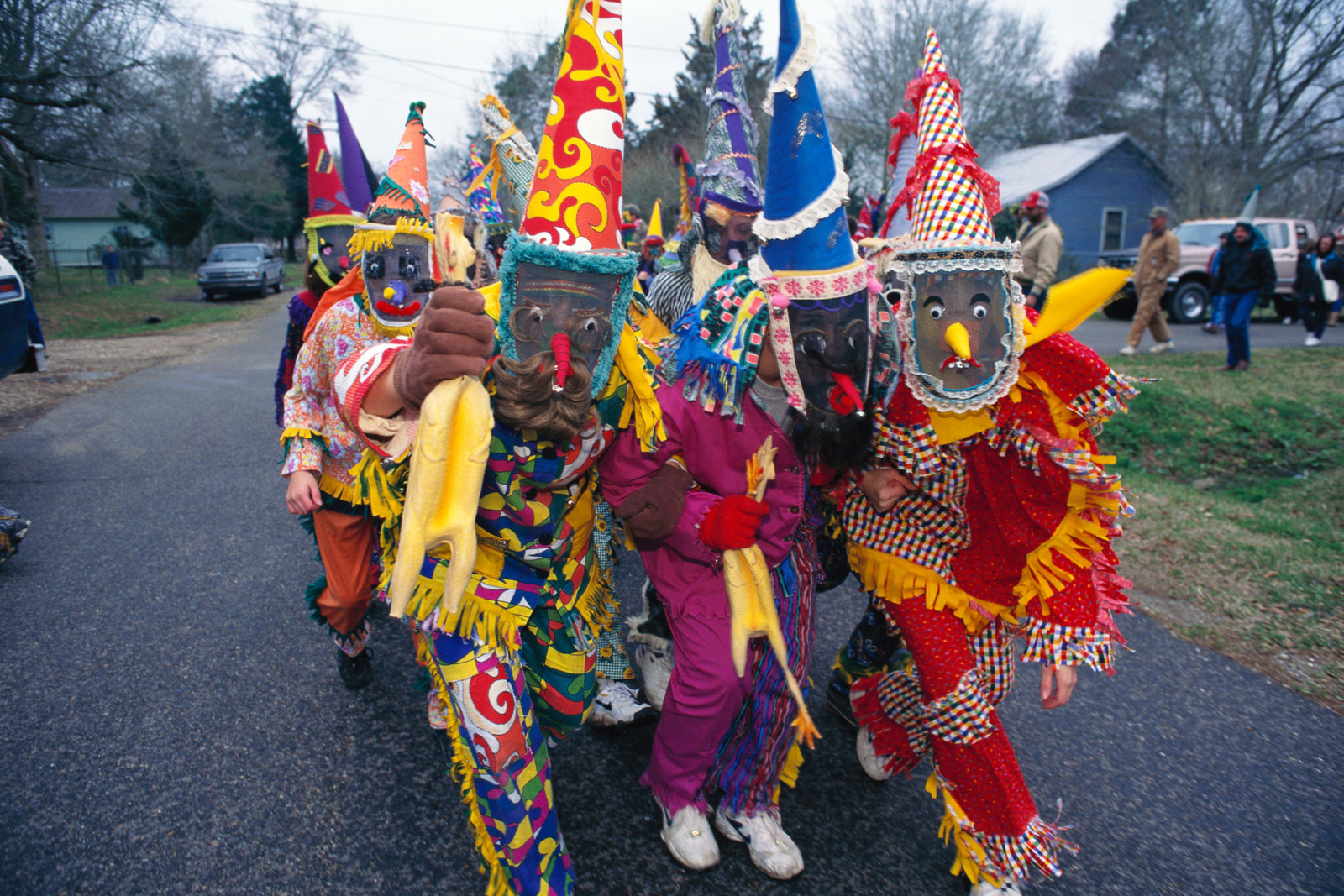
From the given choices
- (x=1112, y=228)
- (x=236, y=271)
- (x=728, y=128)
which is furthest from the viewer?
(x=1112, y=228)

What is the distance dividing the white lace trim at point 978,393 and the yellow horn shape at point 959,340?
0.10 m

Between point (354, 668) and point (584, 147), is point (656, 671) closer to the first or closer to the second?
point (354, 668)

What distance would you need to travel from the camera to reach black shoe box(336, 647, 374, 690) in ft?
10.2

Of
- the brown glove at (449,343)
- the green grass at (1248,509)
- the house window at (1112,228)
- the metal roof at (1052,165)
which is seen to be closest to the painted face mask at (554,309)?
the brown glove at (449,343)

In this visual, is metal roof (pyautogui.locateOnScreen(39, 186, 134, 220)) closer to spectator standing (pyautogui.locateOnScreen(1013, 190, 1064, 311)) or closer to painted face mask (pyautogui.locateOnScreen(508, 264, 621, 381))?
spectator standing (pyautogui.locateOnScreen(1013, 190, 1064, 311))

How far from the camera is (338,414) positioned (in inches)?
107

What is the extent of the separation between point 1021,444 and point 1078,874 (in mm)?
1330

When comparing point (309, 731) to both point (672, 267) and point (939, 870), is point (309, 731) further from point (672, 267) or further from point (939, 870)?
point (672, 267)

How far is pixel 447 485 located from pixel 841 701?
2053 millimetres

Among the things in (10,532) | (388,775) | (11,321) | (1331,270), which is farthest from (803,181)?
(1331,270)

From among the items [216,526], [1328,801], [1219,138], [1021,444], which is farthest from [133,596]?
[1219,138]

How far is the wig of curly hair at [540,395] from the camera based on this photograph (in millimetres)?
1724

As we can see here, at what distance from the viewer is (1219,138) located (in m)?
25.1

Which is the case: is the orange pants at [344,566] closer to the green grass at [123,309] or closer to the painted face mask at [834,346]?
the painted face mask at [834,346]
